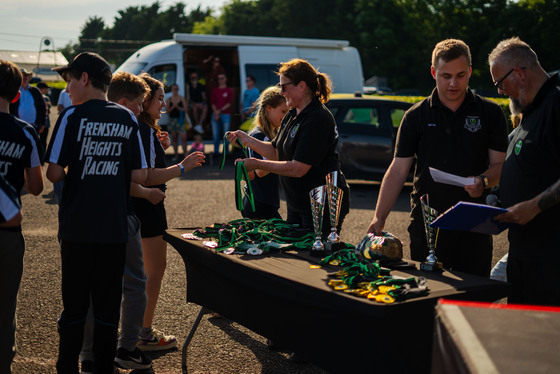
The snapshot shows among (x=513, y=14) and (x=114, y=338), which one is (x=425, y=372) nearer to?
(x=114, y=338)

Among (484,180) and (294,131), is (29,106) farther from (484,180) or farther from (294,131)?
(484,180)

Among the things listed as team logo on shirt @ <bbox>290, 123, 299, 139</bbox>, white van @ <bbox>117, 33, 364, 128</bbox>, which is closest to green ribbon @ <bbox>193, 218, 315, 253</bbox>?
team logo on shirt @ <bbox>290, 123, 299, 139</bbox>

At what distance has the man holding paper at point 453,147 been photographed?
342 centimetres

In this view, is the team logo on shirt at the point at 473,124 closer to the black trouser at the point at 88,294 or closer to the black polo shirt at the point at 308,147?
the black polo shirt at the point at 308,147

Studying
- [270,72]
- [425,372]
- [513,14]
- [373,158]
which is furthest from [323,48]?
[513,14]

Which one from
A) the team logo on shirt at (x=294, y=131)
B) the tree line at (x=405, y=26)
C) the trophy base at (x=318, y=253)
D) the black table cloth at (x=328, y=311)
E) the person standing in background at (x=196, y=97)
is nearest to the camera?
the black table cloth at (x=328, y=311)

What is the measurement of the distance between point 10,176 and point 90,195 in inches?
15.5

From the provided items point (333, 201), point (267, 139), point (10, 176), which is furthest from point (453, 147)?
point (10, 176)

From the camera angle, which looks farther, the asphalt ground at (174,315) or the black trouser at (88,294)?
the asphalt ground at (174,315)

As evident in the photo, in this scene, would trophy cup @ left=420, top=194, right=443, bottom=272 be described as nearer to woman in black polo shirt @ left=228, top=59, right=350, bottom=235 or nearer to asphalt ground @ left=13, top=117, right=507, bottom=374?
woman in black polo shirt @ left=228, top=59, right=350, bottom=235

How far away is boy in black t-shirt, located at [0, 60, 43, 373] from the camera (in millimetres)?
2973

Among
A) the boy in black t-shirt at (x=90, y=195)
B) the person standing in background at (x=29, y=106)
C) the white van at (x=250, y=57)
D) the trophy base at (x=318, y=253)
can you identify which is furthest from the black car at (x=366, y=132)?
the boy in black t-shirt at (x=90, y=195)

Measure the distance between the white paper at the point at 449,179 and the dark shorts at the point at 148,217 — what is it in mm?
Answer: 1842

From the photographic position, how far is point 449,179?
10.6 ft
